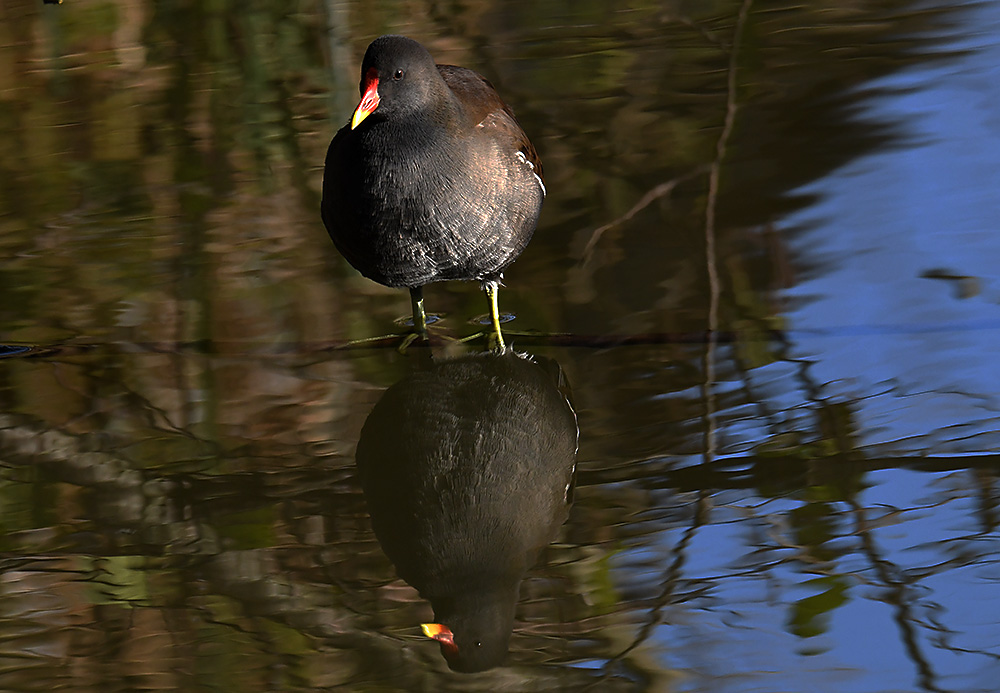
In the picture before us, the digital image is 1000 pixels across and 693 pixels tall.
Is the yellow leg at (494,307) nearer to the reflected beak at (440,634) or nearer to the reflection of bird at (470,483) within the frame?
the reflection of bird at (470,483)

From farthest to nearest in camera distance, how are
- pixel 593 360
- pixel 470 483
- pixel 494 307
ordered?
pixel 494 307, pixel 593 360, pixel 470 483

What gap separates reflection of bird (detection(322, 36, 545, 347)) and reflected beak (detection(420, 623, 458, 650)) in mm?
1267

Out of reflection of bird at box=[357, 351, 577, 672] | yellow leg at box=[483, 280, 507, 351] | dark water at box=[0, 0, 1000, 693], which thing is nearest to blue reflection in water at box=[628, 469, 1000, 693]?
dark water at box=[0, 0, 1000, 693]

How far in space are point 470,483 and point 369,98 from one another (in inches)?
43.3

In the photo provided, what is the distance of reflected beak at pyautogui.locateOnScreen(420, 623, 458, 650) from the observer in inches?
102

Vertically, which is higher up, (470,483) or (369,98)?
(369,98)

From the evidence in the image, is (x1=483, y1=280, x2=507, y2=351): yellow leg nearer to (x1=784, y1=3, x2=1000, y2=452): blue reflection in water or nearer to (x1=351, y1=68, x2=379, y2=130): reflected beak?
(x1=351, y1=68, x2=379, y2=130): reflected beak

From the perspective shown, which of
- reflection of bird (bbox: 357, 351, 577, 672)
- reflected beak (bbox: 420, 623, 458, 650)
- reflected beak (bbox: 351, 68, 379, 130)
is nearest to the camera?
reflected beak (bbox: 420, 623, 458, 650)

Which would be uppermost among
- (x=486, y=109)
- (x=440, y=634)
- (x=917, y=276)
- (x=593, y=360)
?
(x=486, y=109)

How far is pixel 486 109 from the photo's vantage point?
3.86 m

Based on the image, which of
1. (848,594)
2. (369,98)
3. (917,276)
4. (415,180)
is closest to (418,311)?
(415,180)

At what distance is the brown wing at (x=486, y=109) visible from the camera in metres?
3.79

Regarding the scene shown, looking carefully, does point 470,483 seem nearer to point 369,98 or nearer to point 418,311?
point 418,311

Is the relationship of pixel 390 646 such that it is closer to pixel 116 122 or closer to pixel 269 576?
pixel 269 576
